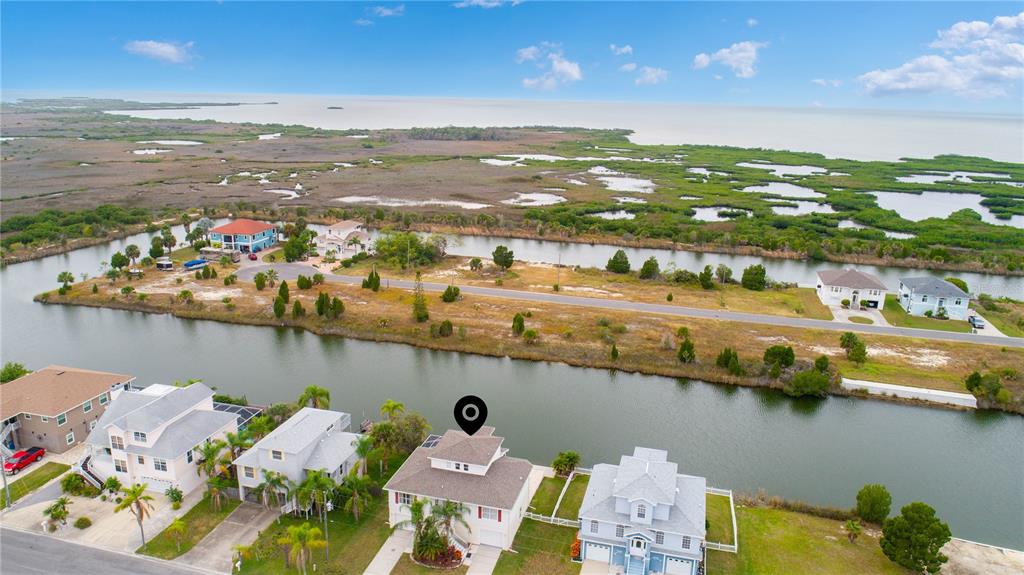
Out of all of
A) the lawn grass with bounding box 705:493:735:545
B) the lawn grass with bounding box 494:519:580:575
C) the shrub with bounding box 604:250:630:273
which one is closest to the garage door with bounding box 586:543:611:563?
the lawn grass with bounding box 494:519:580:575

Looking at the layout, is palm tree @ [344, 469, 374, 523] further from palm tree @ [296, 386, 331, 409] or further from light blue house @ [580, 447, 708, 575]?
light blue house @ [580, 447, 708, 575]

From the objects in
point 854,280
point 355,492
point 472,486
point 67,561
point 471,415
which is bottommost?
point 67,561

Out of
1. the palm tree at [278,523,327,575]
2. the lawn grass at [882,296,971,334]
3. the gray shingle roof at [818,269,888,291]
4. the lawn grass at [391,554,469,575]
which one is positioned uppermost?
the gray shingle roof at [818,269,888,291]

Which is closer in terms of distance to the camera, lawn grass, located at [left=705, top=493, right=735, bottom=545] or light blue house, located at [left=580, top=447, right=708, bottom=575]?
light blue house, located at [left=580, top=447, right=708, bottom=575]

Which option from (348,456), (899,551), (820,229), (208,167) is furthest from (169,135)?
(899,551)

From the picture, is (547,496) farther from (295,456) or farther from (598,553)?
(295,456)

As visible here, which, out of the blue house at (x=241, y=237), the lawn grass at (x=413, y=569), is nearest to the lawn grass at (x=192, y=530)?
the lawn grass at (x=413, y=569)

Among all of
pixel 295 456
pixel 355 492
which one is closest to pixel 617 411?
pixel 355 492
